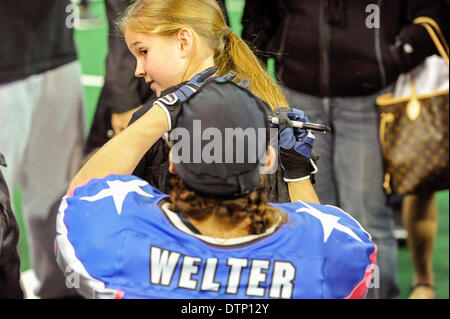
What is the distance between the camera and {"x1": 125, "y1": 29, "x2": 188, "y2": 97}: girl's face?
1.53 meters

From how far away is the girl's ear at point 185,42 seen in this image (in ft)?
4.98

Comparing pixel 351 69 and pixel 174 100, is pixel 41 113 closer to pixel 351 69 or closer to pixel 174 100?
pixel 351 69

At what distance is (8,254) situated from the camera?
165cm

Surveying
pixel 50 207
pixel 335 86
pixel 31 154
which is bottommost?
pixel 50 207

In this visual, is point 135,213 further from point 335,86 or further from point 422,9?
point 422,9

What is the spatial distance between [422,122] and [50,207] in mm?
1406

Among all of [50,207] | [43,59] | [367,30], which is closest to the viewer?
[367,30]

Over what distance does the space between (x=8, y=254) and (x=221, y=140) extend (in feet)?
2.06

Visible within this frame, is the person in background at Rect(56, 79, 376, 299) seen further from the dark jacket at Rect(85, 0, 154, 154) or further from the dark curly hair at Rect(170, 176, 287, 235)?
the dark jacket at Rect(85, 0, 154, 154)

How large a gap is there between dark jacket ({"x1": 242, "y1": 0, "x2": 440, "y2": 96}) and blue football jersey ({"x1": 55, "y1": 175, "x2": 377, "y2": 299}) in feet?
3.80

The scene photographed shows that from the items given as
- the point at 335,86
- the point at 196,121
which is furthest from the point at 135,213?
the point at 335,86

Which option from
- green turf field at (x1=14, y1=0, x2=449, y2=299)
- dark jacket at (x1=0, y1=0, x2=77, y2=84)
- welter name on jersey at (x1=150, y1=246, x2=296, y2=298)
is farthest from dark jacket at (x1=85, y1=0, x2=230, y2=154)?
welter name on jersey at (x1=150, y1=246, x2=296, y2=298)

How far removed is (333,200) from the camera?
2156 mm

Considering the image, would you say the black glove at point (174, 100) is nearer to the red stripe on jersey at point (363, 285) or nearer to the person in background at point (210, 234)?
the person in background at point (210, 234)
